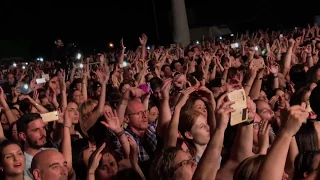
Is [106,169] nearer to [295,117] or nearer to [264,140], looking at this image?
[264,140]

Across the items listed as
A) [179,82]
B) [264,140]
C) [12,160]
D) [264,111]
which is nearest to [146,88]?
[179,82]

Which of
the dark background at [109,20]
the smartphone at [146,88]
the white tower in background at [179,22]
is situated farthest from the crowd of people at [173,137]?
the dark background at [109,20]

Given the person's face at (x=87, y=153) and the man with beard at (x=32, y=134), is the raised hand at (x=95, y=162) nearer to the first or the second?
the person's face at (x=87, y=153)

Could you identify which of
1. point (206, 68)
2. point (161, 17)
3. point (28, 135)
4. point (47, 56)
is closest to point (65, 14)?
point (47, 56)

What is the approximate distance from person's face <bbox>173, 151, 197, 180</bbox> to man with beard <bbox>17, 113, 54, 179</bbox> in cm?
171

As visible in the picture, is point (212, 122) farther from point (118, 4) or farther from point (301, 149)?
point (118, 4)

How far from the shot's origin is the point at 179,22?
2267 centimetres

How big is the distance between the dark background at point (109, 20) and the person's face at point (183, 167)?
89.7ft

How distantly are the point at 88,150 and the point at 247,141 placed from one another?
1510 millimetres

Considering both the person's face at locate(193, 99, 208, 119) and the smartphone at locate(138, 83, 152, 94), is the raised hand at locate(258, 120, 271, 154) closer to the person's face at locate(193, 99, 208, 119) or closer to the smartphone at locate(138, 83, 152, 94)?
the person's face at locate(193, 99, 208, 119)

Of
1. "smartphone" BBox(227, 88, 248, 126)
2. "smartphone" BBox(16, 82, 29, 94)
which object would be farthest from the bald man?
"smartphone" BBox(16, 82, 29, 94)

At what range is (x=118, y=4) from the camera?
1357 inches

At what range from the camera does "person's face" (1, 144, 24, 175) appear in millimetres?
4262

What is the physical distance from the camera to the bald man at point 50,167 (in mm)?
3930
